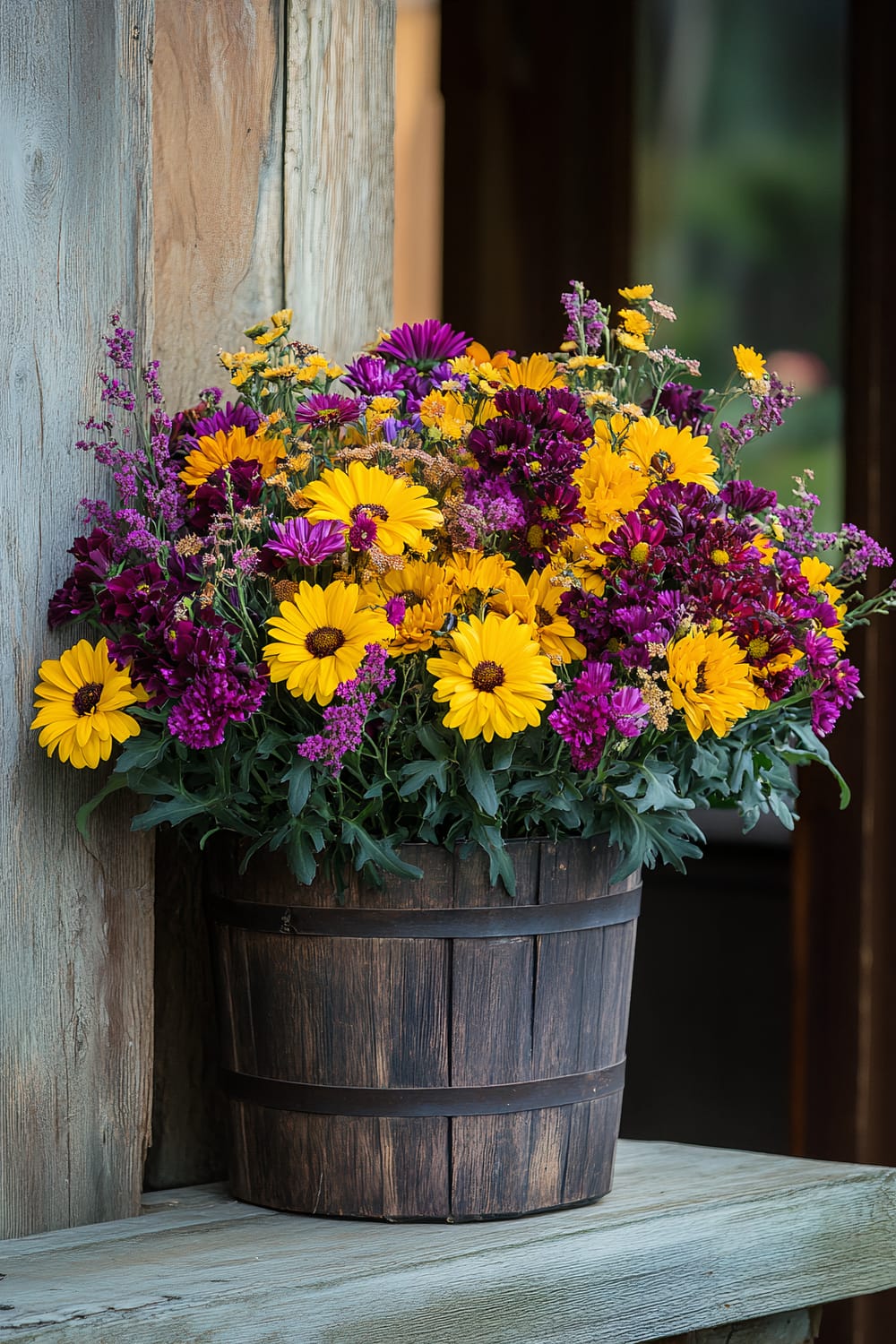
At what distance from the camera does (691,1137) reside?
2.91 meters

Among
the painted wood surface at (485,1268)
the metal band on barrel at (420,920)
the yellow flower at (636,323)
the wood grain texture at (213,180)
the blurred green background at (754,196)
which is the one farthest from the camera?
the blurred green background at (754,196)

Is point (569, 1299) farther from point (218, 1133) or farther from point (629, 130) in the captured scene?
point (629, 130)

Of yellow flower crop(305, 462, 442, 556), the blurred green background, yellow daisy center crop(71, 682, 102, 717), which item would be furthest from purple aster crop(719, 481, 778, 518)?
the blurred green background

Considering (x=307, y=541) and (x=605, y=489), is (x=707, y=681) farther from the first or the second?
(x=307, y=541)

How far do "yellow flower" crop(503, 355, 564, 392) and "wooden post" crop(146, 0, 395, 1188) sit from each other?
0.26m

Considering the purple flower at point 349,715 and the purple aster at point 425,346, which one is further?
the purple aster at point 425,346

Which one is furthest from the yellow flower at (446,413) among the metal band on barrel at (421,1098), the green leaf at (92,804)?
the metal band on barrel at (421,1098)

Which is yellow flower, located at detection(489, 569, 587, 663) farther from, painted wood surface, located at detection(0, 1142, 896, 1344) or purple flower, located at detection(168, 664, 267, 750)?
painted wood surface, located at detection(0, 1142, 896, 1344)

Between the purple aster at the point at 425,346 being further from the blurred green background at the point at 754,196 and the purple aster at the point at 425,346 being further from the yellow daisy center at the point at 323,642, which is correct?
the blurred green background at the point at 754,196

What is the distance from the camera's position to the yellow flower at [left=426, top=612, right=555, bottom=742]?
36.8 inches

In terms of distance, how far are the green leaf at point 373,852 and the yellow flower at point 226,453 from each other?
0.86 feet

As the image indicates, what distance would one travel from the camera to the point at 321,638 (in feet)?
3.16

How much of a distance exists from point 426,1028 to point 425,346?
50 cm

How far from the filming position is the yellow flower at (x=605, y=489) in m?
1.05
